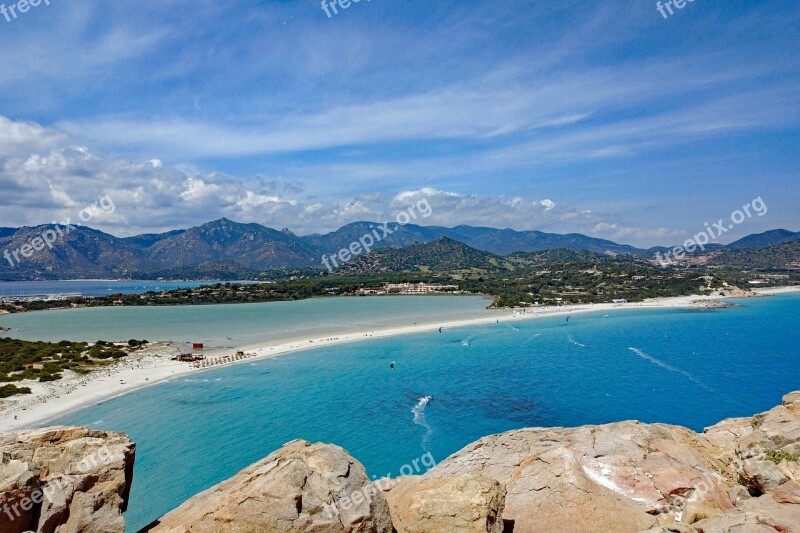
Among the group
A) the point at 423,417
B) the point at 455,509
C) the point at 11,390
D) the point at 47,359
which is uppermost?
the point at 455,509

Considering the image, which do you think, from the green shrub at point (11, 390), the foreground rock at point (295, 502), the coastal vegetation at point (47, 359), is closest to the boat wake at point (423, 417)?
the foreground rock at point (295, 502)

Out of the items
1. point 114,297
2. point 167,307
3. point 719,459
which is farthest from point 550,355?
point 114,297

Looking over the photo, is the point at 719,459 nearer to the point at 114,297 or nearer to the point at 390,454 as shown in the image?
the point at 390,454

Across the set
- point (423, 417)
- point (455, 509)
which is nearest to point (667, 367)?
point (423, 417)

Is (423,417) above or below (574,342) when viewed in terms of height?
above

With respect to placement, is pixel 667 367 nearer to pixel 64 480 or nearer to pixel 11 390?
pixel 64 480

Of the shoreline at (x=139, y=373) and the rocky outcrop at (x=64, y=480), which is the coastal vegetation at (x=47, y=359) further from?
the rocky outcrop at (x=64, y=480)

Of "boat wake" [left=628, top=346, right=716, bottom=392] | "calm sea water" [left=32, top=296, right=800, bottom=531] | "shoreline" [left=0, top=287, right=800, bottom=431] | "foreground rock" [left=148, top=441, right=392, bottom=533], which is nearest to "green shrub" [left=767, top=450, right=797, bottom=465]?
"foreground rock" [left=148, top=441, right=392, bottom=533]
